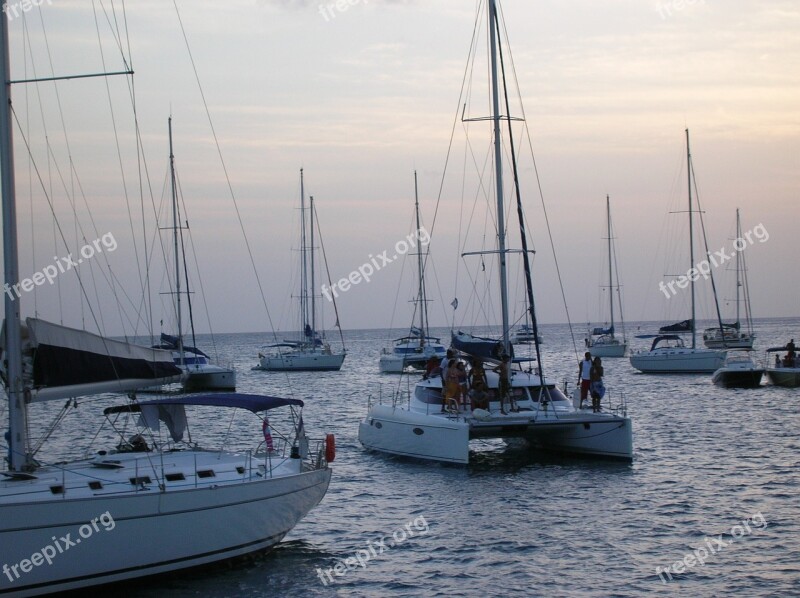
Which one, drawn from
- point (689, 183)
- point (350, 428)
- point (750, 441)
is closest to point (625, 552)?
point (750, 441)

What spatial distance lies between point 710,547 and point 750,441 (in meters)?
14.8

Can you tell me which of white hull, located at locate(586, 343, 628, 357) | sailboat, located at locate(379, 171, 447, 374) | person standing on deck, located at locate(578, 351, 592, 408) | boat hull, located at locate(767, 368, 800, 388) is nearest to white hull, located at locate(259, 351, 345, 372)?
sailboat, located at locate(379, 171, 447, 374)

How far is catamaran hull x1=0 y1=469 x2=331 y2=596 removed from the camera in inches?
532

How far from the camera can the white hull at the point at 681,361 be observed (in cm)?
6353

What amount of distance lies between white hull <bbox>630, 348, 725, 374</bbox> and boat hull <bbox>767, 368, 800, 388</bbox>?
12344 millimetres

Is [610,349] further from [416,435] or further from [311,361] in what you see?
[416,435]

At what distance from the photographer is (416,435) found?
87.2ft

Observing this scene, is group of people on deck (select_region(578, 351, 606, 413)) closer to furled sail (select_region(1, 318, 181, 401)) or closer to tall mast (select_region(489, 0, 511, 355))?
tall mast (select_region(489, 0, 511, 355))

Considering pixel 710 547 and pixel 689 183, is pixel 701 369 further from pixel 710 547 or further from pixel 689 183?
pixel 710 547

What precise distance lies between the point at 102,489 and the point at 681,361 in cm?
5463

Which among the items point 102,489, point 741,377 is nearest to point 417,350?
point 741,377

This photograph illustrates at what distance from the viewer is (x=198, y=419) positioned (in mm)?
42281

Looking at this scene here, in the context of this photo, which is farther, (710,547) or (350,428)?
(350,428)

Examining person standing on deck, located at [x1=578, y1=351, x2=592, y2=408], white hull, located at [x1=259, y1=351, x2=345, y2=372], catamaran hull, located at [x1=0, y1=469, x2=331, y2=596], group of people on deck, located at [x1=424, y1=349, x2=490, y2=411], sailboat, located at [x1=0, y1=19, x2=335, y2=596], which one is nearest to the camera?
catamaran hull, located at [x1=0, y1=469, x2=331, y2=596]
